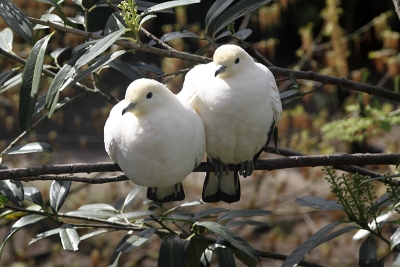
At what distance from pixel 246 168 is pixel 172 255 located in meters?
0.26

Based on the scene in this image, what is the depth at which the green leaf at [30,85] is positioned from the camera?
1066 millimetres

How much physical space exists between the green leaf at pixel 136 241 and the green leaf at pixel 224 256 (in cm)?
16

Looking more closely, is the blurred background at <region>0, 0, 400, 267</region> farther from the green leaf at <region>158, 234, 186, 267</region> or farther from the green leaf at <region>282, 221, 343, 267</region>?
the green leaf at <region>158, 234, 186, 267</region>

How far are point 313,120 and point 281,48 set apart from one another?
9.26 ft

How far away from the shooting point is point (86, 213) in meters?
1.42

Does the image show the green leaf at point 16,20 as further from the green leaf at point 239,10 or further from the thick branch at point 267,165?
the green leaf at point 239,10

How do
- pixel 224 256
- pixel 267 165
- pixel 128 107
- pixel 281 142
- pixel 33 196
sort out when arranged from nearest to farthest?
1. pixel 128 107
2. pixel 267 165
3. pixel 224 256
4. pixel 33 196
5. pixel 281 142

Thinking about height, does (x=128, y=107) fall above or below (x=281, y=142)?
above

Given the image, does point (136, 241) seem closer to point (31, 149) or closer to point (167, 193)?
point (167, 193)

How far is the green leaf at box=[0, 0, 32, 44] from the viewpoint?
1113mm

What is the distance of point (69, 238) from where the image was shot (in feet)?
4.20

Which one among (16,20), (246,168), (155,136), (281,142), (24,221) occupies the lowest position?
(281,142)

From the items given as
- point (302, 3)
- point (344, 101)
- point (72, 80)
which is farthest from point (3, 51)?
point (302, 3)

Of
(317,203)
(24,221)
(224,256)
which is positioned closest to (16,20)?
(24,221)
